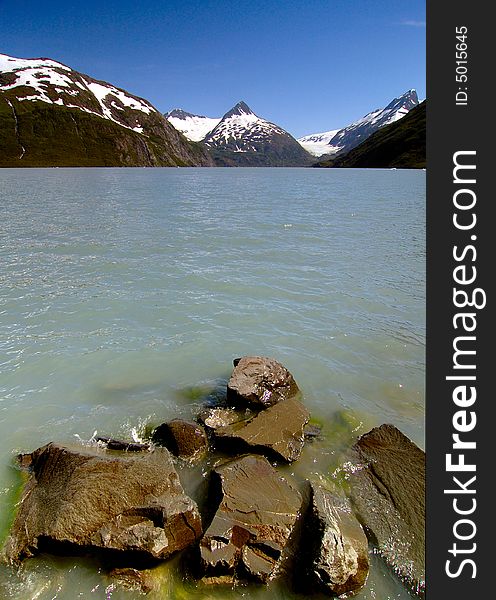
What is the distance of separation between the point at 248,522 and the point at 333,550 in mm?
1416

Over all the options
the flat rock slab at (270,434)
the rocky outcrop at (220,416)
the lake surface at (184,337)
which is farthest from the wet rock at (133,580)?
the rocky outcrop at (220,416)

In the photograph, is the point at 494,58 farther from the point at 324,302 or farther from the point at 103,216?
the point at 103,216

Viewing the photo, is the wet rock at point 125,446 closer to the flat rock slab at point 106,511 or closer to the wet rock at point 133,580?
the flat rock slab at point 106,511

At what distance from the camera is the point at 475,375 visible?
Answer: 490cm

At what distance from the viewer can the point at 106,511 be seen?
6680mm

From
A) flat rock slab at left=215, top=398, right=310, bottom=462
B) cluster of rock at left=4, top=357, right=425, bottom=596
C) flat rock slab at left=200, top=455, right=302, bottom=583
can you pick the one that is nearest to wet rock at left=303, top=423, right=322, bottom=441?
flat rock slab at left=215, top=398, right=310, bottom=462

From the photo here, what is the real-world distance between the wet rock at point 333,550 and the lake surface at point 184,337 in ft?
1.18

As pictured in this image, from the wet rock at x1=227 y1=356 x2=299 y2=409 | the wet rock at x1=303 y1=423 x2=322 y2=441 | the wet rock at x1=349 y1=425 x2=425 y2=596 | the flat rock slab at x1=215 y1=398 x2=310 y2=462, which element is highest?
the wet rock at x1=227 y1=356 x2=299 y2=409

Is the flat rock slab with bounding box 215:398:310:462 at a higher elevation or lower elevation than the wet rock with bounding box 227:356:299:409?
lower

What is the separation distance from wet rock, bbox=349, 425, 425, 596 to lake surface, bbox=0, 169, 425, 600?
1.34 ft

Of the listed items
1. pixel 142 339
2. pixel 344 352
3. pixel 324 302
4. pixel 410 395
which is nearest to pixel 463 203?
pixel 410 395

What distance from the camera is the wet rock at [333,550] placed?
599 cm

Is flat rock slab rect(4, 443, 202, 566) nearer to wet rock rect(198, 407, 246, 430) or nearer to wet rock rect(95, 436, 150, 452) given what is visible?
wet rock rect(95, 436, 150, 452)

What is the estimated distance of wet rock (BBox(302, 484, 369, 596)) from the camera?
5.99 meters
